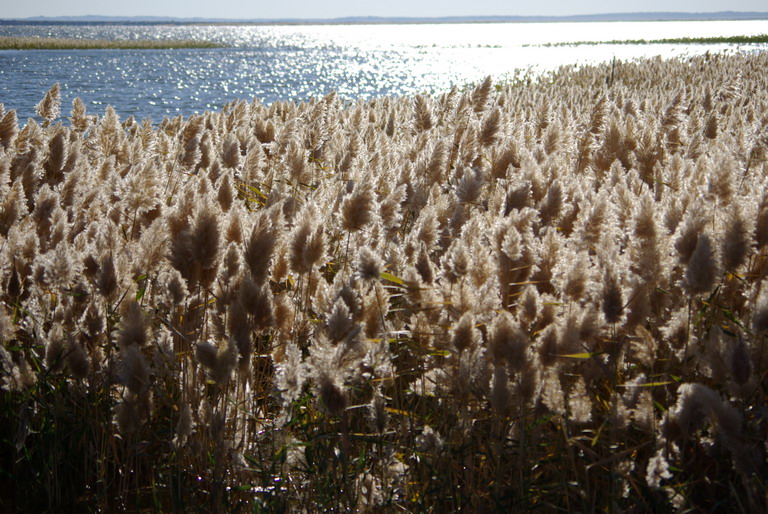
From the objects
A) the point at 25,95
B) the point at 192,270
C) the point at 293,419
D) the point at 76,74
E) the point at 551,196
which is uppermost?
the point at 76,74

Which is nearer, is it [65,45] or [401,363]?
[401,363]

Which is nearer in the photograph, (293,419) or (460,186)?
(293,419)

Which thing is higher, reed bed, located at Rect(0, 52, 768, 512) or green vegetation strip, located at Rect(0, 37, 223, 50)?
green vegetation strip, located at Rect(0, 37, 223, 50)

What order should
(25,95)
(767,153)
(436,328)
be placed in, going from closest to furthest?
1. (436,328)
2. (767,153)
3. (25,95)

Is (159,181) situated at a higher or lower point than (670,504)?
higher

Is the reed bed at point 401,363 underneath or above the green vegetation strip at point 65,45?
underneath

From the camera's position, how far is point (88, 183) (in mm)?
3646

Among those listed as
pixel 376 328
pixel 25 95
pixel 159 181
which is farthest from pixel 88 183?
pixel 25 95

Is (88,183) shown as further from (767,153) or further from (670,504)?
(767,153)

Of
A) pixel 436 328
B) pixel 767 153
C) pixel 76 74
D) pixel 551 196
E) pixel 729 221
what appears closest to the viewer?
pixel 729 221

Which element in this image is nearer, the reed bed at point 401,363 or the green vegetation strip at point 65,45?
the reed bed at point 401,363

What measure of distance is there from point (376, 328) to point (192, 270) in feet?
1.73

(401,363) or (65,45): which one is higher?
(65,45)

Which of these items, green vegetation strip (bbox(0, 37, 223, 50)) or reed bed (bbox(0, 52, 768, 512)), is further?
green vegetation strip (bbox(0, 37, 223, 50))
